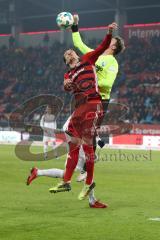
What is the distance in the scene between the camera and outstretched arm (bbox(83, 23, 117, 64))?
29.1 ft

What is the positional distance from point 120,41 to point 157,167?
9.37 m

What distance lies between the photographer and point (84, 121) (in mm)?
9484

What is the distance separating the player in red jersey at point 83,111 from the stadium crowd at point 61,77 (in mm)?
24340

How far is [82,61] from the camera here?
938 centimetres

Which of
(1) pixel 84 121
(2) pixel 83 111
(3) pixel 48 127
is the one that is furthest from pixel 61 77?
(1) pixel 84 121

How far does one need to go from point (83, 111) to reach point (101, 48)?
1.24 meters

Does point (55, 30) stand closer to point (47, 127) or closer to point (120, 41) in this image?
point (47, 127)

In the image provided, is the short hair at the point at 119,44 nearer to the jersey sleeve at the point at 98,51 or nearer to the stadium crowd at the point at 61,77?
the jersey sleeve at the point at 98,51

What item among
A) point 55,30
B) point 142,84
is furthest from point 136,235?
point 55,30

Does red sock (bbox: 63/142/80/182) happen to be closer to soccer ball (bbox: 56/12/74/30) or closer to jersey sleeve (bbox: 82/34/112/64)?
jersey sleeve (bbox: 82/34/112/64)

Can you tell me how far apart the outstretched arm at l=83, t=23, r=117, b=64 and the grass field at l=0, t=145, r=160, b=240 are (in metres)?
2.55

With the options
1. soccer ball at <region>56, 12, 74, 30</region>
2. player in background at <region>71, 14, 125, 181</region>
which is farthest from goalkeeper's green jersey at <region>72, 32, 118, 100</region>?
soccer ball at <region>56, 12, 74, 30</region>

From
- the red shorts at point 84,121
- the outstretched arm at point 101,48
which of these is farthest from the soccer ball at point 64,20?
the red shorts at point 84,121

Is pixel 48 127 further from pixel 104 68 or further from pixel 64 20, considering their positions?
pixel 64 20
